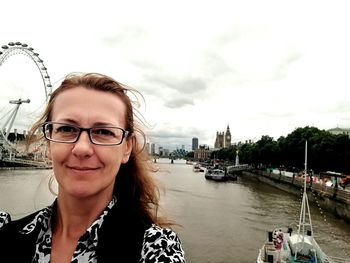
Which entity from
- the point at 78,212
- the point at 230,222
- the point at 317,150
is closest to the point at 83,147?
the point at 78,212

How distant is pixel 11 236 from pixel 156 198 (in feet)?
2.30

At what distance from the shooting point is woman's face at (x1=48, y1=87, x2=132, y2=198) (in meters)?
1.38

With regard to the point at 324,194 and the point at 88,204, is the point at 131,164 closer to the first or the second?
the point at 88,204

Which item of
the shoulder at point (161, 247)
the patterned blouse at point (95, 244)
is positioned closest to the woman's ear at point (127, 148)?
the patterned blouse at point (95, 244)

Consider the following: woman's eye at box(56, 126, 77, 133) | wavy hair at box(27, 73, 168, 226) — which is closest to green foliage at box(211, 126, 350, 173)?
wavy hair at box(27, 73, 168, 226)

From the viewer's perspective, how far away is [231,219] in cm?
2450

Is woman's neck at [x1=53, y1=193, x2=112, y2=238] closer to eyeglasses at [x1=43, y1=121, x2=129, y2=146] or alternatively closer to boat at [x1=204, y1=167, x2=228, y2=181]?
eyeglasses at [x1=43, y1=121, x2=129, y2=146]

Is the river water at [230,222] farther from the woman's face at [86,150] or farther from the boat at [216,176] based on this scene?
the boat at [216,176]

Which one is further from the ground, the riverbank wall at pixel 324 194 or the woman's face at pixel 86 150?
the woman's face at pixel 86 150

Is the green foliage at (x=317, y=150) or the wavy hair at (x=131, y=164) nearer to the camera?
the wavy hair at (x=131, y=164)

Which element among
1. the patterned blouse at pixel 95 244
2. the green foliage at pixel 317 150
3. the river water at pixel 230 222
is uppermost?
the green foliage at pixel 317 150

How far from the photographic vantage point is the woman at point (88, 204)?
4.25 feet

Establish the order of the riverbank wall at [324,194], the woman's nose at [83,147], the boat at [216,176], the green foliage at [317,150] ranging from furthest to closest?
1. the boat at [216,176]
2. the green foliage at [317,150]
3. the riverbank wall at [324,194]
4. the woman's nose at [83,147]

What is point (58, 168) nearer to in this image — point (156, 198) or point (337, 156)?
point (156, 198)
